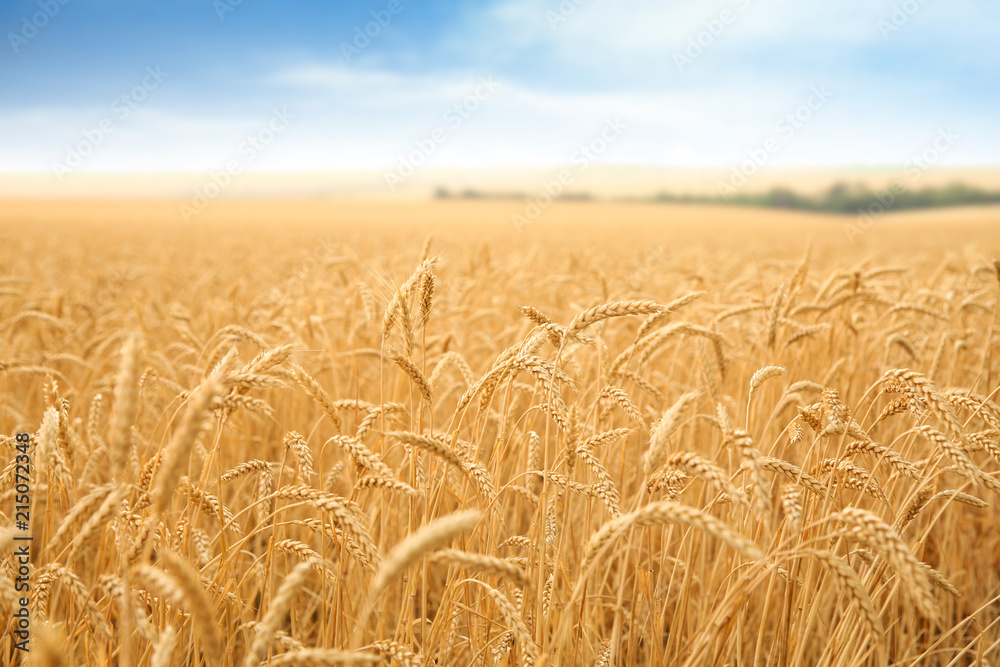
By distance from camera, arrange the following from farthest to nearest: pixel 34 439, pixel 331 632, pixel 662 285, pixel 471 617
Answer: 1. pixel 662 285
2. pixel 471 617
3. pixel 34 439
4. pixel 331 632

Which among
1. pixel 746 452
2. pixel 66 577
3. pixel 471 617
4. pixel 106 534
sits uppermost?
pixel 746 452

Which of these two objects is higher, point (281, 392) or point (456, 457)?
point (456, 457)

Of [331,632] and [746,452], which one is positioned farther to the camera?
[331,632]

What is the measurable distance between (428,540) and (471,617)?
3.91 ft

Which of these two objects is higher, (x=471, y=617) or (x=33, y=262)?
(x=33, y=262)

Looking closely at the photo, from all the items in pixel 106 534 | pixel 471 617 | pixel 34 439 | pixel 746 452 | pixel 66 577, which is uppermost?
pixel 746 452

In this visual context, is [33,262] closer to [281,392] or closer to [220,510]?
[281,392]

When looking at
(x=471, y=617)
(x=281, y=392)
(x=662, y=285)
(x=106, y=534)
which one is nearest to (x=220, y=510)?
(x=106, y=534)

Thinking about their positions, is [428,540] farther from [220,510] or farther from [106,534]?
[106,534]

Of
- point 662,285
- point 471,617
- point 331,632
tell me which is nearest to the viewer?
point 331,632

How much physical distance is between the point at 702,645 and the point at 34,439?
1.81 meters

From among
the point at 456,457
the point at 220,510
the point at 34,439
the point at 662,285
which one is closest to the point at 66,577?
the point at 220,510

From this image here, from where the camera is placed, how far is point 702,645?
1.28 m

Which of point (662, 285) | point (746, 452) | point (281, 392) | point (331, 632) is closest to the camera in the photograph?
point (746, 452)
